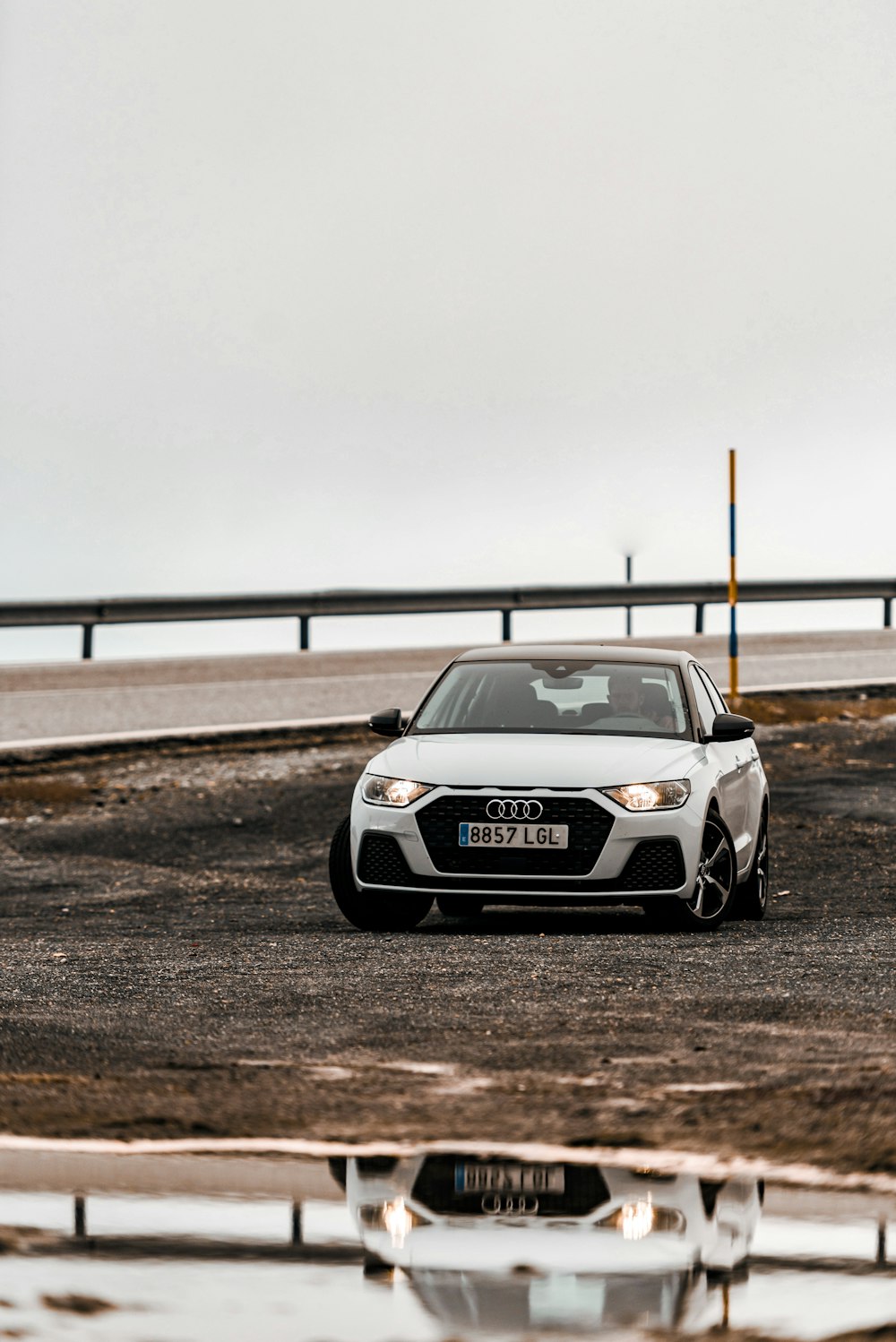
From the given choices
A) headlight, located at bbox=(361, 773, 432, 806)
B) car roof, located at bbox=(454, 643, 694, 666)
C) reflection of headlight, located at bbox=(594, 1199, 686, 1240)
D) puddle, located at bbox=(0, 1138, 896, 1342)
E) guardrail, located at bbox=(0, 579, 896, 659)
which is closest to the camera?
puddle, located at bbox=(0, 1138, 896, 1342)

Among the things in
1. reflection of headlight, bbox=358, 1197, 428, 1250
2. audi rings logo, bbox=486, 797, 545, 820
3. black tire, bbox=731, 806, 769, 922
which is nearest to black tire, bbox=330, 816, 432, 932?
audi rings logo, bbox=486, 797, 545, 820

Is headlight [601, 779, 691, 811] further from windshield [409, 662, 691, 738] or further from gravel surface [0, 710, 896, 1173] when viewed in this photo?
windshield [409, 662, 691, 738]

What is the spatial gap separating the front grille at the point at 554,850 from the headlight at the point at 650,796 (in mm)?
112

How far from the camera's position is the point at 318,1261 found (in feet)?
11.4

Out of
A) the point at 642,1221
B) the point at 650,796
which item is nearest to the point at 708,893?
the point at 650,796

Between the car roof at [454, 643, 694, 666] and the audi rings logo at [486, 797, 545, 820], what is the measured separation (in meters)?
1.52

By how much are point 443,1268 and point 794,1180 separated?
101 cm

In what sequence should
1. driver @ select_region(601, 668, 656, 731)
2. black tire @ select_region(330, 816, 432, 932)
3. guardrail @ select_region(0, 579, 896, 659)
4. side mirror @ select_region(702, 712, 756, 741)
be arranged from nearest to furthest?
black tire @ select_region(330, 816, 432, 932) < side mirror @ select_region(702, 712, 756, 741) < driver @ select_region(601, 668, 656, 731) < guardrail @ select_region(0, 579, 896, 659)

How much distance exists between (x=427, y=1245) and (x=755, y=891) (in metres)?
6.62

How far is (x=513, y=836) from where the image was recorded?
8.39 meters

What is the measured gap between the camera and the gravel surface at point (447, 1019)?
468 cm

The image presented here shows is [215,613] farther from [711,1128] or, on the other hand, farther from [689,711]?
[711,1128]

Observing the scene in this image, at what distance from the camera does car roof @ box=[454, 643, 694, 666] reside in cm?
980

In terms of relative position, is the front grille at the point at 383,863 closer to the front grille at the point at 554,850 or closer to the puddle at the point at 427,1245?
the front grille at the point at 554,850
